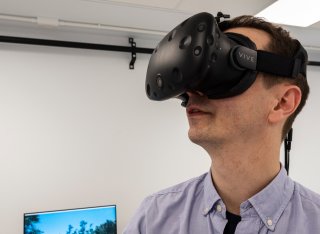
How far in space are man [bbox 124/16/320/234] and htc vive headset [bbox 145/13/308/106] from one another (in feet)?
0.15

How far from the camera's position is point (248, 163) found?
80 centimetres

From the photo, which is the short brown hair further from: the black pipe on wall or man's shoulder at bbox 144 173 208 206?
the black pipe on wall

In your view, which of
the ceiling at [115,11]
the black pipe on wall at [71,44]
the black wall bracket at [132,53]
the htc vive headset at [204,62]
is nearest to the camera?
the htc vive headset at [204,62]

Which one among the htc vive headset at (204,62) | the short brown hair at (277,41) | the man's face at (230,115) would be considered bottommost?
the man's face at (230,115)

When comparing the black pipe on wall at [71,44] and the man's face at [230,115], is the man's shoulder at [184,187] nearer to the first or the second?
the man's face at [230,115]

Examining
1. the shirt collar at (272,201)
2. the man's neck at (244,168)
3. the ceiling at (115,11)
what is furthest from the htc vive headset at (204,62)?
the ceiling at (115,11)

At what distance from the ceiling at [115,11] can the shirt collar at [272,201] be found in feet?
4.24

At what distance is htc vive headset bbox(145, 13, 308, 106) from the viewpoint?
59cm

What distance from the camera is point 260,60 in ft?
2.38

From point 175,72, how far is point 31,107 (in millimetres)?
1771

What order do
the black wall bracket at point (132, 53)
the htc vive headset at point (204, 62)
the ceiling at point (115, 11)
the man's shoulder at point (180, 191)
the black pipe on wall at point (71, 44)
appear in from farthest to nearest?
the black wall bracket at point (132, 53)
the black pipe on wall at point (71, 44)
the ceiling at point (115, 11)
the man's shoulder at point (180, 191)
the htc vive headset at point (204, 62)

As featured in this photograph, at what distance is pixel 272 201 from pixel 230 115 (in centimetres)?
25

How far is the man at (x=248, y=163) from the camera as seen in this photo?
753mm

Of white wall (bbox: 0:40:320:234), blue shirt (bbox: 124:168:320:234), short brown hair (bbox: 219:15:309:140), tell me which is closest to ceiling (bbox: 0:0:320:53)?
white wall (bbox: 0:40:320:234)
